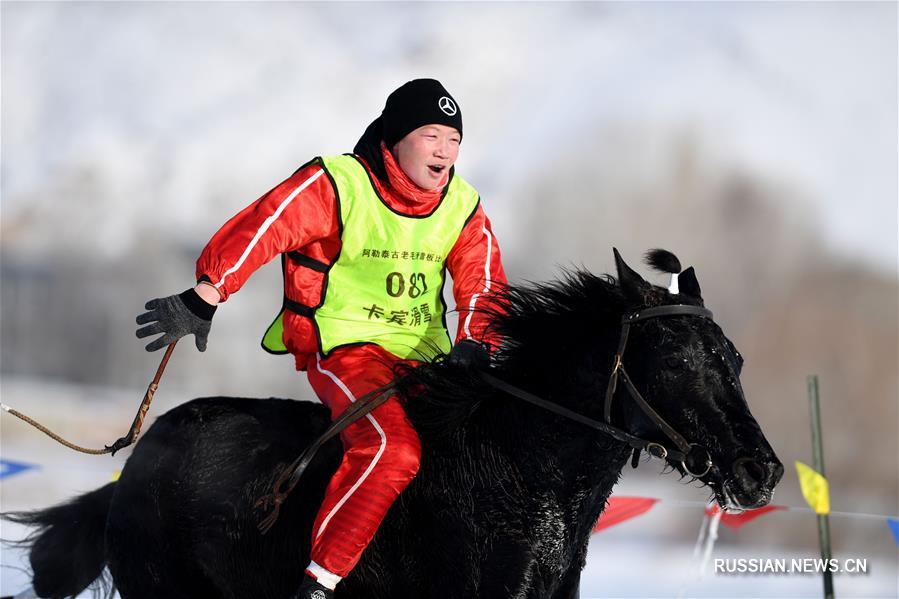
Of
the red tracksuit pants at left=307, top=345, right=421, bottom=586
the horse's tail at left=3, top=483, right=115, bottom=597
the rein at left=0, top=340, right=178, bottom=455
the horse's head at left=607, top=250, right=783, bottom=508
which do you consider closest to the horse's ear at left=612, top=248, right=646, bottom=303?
the horse's head at left=607, top=250, right=783, bottom=508

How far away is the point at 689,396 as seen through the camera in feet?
7.93

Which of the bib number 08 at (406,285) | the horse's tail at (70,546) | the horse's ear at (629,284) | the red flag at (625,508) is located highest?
the bib number 08 at (406,285)

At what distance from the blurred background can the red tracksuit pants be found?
958 centimetres

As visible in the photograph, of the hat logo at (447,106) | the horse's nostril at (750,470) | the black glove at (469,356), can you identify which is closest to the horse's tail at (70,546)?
the black glove at (469,356)

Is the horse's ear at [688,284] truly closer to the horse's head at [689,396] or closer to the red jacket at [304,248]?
the horse's head at [689,396]

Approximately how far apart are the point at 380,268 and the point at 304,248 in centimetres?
25

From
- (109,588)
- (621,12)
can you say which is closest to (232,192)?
(621,12)

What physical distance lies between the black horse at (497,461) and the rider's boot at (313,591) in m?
0.11

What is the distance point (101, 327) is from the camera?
614 inches

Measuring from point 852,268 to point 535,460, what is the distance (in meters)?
15.0

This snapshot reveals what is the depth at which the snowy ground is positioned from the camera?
628cm

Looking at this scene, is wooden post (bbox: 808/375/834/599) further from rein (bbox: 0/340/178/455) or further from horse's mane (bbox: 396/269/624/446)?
rein (bbox: 0/340/178/455)

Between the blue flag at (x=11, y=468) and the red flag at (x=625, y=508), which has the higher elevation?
the blue flag at (x=11, y=468)

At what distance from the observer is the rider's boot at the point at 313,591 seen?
8.67ft
